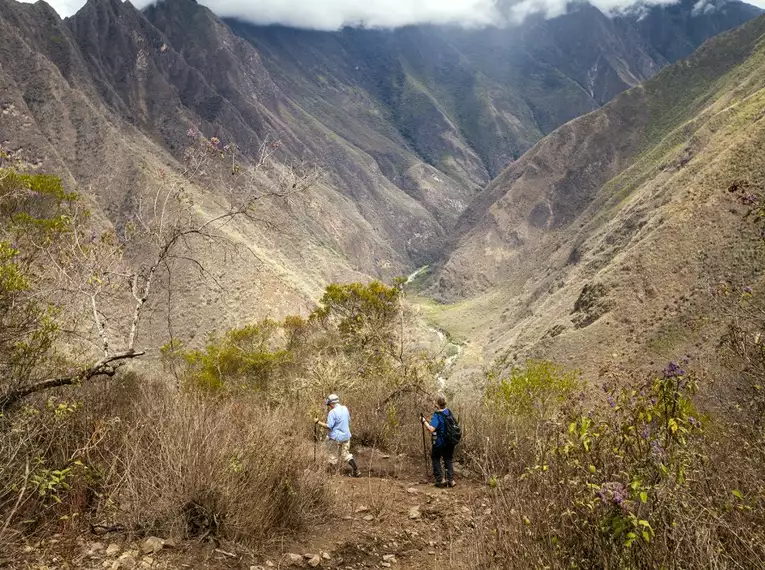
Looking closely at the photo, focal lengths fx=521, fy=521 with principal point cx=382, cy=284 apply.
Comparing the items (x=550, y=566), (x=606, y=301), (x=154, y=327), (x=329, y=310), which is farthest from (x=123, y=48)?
(x=550, y=566)

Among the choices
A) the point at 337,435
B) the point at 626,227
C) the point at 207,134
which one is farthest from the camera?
the point at 207,134

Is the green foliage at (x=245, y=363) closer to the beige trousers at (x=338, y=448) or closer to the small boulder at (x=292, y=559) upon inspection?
the beige trousers at (x=338, y=448)

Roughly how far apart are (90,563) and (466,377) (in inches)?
1460

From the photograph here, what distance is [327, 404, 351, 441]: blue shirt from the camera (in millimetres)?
9117

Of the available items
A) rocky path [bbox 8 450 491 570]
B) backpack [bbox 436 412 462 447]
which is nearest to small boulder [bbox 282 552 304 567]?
rocky path [bbox 8 450 491 570]

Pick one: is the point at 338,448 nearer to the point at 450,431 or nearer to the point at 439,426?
the point at 439,426

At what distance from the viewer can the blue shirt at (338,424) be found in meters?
9.12

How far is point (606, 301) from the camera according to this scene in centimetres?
4122

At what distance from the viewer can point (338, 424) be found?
9172 mm

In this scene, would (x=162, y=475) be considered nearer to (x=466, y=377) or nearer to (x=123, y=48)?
(x=466, y=377)

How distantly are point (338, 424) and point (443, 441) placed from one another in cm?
191

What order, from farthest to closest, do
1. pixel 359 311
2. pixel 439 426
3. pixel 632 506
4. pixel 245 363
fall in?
pixel 359 311 < pixel 245 363 < pixel 439 426 < pixel 632 506

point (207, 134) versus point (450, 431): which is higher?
point (207, 134)

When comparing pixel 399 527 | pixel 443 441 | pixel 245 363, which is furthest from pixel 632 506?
pixel 245 363
